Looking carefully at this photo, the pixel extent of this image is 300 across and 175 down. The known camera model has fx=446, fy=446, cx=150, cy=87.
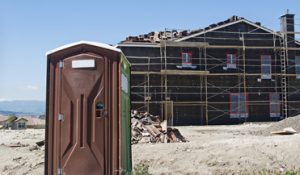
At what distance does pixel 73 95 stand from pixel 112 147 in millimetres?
1051

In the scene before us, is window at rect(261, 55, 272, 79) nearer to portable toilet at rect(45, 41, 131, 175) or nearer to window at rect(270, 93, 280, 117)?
window at rect(270, 93, 280, 117)

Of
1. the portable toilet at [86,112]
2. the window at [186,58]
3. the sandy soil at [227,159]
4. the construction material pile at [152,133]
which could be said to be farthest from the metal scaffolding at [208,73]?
the portable toilet at [86,112]

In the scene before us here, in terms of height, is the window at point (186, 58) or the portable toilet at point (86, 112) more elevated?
the window at point (186, 58)

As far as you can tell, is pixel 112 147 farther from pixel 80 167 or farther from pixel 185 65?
pixel 185 65

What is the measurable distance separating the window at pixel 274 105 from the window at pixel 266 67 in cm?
173

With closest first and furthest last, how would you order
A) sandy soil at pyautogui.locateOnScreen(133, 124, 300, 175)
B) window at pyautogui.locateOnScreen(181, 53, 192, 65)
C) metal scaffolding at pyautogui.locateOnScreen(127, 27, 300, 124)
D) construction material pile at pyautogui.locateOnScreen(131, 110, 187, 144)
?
sandy soil at pyautogui.locateOnScreen(133, 124, 300, 175)
construction material pile at pyautogui.locateOnScreen(131, 110, 187, 144)
metal scaffolding at pyautogui.locateOnScreen(127, 27, 300, 124)
window at pyautogui.locateOnScreen(181, 53, 192, 65)

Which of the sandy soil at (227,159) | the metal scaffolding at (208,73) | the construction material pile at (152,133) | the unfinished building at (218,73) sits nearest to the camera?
the sandy soil at (227,159)

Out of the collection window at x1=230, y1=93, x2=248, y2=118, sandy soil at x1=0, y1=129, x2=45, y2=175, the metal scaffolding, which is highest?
the metal scaffolding

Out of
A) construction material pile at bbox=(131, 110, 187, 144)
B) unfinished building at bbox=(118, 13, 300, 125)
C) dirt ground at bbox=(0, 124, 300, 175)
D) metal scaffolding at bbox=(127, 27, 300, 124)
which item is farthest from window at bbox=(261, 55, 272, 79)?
dirt ground at bbox=(0, 124, 300, 175)

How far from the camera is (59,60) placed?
7.38m

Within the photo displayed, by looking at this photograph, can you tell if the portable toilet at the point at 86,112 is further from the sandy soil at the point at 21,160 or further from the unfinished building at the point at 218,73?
the unfinished building at the point at 218,73

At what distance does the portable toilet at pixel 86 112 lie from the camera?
282 inches

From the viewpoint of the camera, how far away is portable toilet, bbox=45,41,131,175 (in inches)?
282

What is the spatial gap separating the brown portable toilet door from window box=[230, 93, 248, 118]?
108 feet
